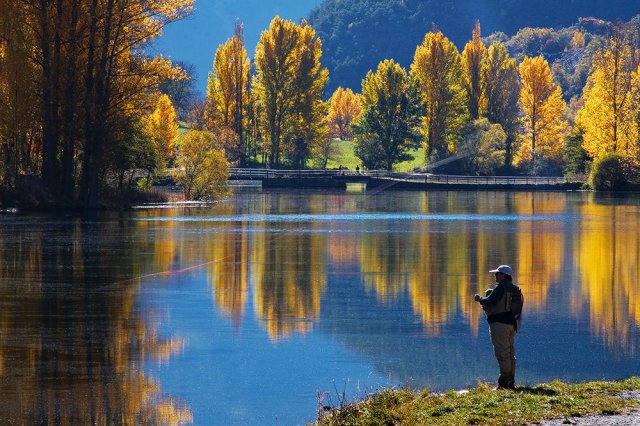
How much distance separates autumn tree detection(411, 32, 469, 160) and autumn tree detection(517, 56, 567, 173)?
9.89 meters

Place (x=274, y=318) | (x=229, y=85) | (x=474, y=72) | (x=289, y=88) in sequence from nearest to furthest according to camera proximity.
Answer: (x=274, y=318) → (x=289, y=88) → (x=474, y=72) → (x=229, y=85)

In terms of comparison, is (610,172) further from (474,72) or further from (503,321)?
(503,321)

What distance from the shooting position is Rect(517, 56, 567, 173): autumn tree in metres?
120

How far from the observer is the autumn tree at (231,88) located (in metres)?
116

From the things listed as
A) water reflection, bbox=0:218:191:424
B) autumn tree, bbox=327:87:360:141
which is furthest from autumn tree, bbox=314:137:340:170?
water reflection, bbox=0:218:191:424

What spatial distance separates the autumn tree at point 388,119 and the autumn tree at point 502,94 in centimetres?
755

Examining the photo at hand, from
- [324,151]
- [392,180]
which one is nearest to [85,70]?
[392,180]

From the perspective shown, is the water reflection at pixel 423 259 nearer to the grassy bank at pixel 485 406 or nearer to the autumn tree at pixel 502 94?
the grassy bank at pixel 485 406

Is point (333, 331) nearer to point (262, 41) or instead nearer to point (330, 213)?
point (330, 213)

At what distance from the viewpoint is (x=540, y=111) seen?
120250 millimetres

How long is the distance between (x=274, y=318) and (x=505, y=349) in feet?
24.7

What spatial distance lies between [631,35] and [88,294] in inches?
3218

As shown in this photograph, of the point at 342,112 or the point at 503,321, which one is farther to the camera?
the point at 342,112

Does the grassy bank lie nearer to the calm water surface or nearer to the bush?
the calm water surface
